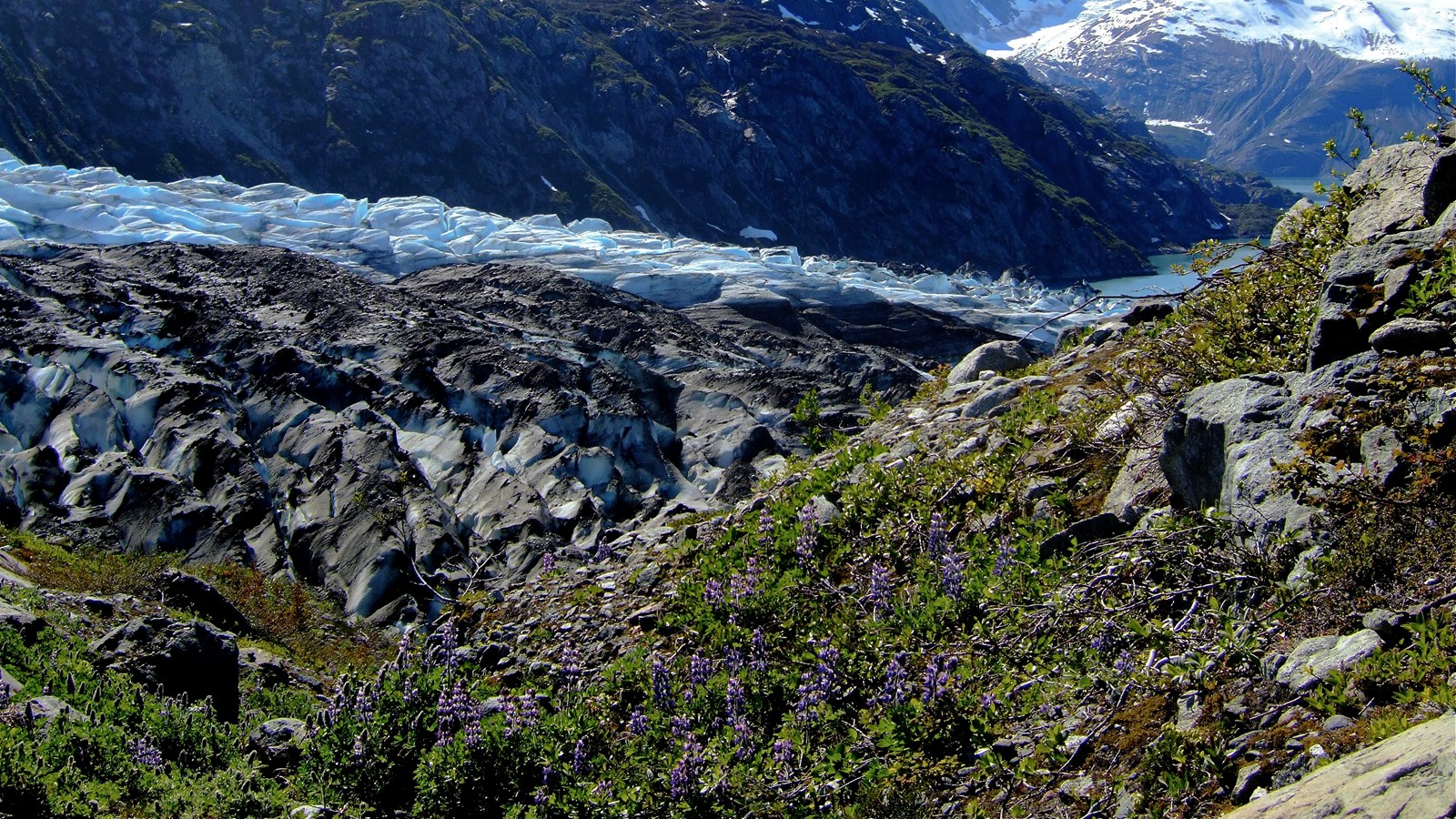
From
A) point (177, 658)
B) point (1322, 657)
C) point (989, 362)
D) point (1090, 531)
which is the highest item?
point (1322, 657)

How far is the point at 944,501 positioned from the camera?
7523 mm

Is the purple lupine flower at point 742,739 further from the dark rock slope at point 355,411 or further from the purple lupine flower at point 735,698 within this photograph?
the dark rock slope at point 355,411

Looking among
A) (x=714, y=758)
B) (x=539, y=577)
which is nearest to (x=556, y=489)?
(x=539, y=577)

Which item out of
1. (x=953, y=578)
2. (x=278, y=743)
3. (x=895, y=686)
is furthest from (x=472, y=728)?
(x=953, y=578)

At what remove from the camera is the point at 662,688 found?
6.10 metres

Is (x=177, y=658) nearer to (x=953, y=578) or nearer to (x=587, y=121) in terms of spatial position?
(x=953, y=578)

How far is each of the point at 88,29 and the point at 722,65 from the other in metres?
78.9

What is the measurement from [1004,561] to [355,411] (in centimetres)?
2611

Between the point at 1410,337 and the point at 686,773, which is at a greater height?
the point at 1410,337

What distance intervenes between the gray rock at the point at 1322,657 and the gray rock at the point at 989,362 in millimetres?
8600

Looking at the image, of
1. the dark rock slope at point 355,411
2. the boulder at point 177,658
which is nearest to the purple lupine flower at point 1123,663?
the boulder at point 177,658

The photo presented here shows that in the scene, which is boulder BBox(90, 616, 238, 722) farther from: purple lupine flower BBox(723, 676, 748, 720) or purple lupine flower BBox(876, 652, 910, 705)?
purple lupine flower BBox(876, 652, 910, 705)

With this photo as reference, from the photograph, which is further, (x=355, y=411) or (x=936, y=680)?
(x=355, y=411)

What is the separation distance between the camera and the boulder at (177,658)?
27.7 feet
